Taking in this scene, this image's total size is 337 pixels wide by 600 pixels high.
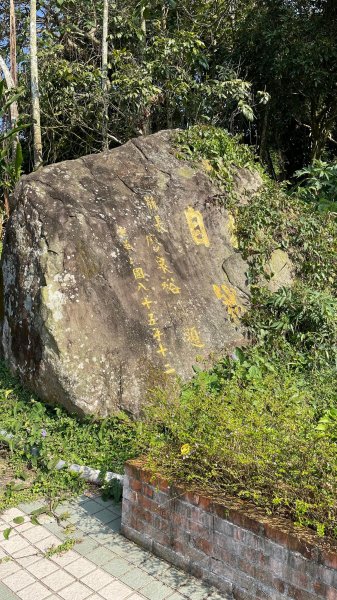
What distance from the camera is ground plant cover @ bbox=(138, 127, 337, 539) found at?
2773 mm

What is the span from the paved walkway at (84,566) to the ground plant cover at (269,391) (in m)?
0.56

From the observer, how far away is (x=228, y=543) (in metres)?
2.75

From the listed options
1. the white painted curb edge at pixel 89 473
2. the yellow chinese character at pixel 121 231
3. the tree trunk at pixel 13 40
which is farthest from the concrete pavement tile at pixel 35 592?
the tree trunk at pixel 13 40

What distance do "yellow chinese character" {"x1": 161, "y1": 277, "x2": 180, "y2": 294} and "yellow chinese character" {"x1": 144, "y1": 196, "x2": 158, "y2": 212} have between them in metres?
0.81

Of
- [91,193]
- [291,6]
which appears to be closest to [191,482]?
[91,193]

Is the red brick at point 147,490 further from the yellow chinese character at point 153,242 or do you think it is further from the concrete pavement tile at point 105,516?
the yellow chinese character at point 153,242

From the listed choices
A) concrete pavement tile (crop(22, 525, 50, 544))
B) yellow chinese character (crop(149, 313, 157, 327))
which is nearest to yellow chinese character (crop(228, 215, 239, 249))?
yellow chinese character (crop(149, 313, 157, 327))

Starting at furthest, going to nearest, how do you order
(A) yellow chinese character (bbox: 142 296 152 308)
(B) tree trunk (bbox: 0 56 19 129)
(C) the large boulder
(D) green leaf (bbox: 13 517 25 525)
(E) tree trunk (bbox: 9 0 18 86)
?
1. (B) tree trunk (bbox: 0 56 19 129)
2. (E) tree trunk (bbox: 9 0 18 86)
3. (A) yellow chinese character (bbox: 142 296 152 308)
4. (C) the large boulder
5. (D) green leaf (bbox: 13 517 25 525)

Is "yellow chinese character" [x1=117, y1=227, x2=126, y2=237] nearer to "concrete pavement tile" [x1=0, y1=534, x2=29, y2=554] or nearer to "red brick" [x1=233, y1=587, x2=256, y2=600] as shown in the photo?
"concrete pavement tile" [x1=0, y1=534, x2=29, y2=554]

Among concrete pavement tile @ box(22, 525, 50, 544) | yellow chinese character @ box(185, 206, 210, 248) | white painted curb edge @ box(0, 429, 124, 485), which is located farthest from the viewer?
yellow chinese character @ box(185, 206, 210, 248)

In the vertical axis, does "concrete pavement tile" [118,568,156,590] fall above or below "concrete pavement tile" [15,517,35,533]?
above

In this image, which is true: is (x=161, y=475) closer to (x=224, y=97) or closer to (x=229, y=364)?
(x=229, y=364)

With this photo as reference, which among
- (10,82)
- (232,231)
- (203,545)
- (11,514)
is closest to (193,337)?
(232,231)

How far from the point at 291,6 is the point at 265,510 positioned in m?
9.59
